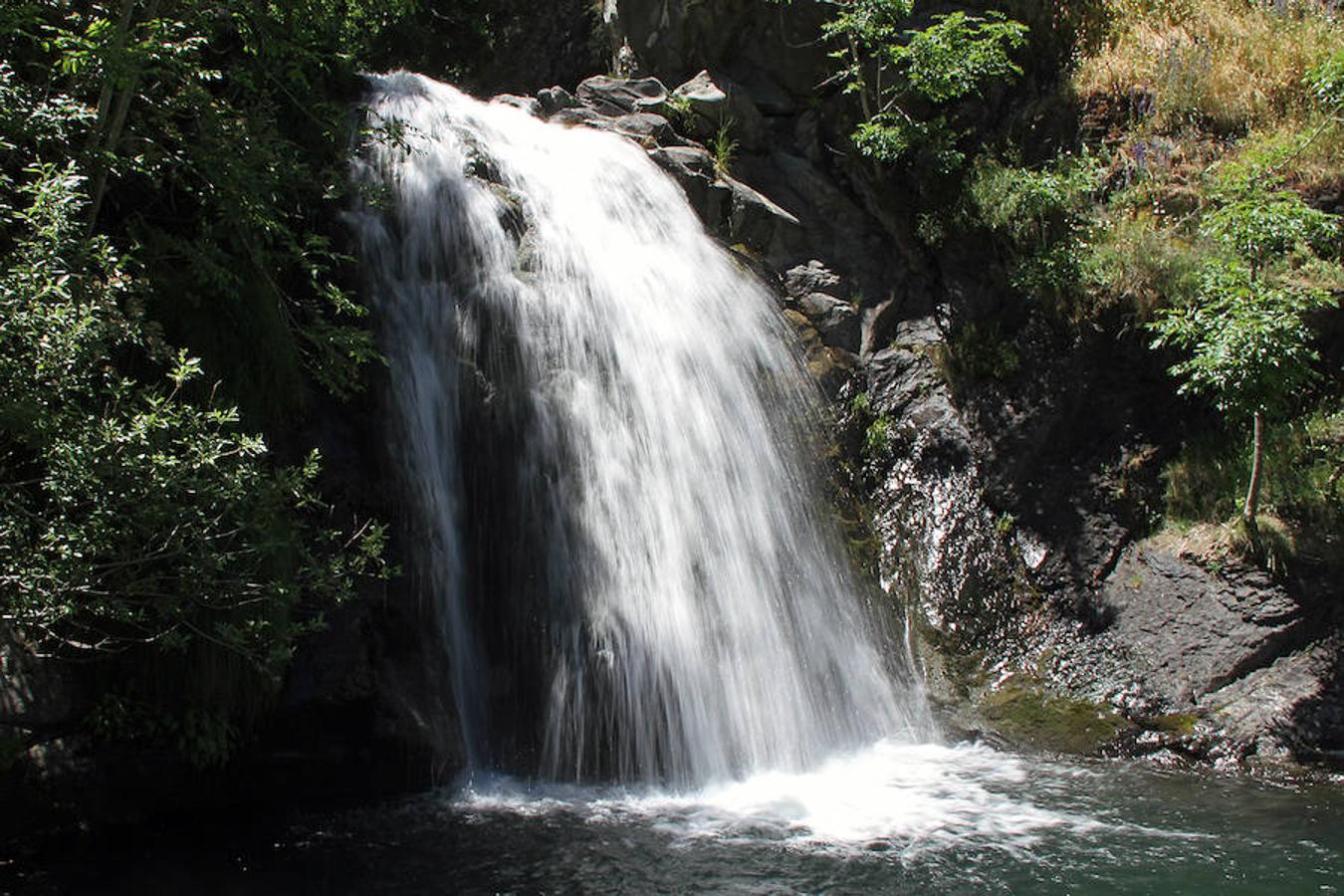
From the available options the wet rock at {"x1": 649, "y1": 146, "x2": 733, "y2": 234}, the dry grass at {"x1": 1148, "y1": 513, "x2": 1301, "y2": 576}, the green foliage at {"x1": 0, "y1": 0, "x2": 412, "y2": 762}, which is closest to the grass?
the dry grass at {"x1": 1148, "y1": 513, "x2": 1301, "y2": 576}

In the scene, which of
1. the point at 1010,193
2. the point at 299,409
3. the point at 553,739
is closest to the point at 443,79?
the point at 1010,193

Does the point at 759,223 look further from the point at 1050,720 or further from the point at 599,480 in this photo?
the point at 1050,720

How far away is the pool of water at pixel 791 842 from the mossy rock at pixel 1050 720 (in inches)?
33.4

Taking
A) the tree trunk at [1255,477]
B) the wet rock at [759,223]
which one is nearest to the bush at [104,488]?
the wet rock at [759,223]

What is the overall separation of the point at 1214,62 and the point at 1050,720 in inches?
301

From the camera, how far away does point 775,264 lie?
36.7 ft

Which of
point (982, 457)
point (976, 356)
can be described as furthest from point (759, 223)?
point (982, 457)

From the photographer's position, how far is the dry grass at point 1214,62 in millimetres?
11445

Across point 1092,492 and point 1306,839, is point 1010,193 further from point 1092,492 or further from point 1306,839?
point 1306,839

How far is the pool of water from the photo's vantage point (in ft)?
18.2

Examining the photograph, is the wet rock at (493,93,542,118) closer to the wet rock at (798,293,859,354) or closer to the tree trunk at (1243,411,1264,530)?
the wet rock at (798,293,859,354)

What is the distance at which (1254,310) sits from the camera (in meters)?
8.52

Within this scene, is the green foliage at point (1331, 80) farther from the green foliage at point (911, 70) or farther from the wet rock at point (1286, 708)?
the wet rock at point (1286, 708)

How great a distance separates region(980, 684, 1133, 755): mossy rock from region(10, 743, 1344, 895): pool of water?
85 cm
